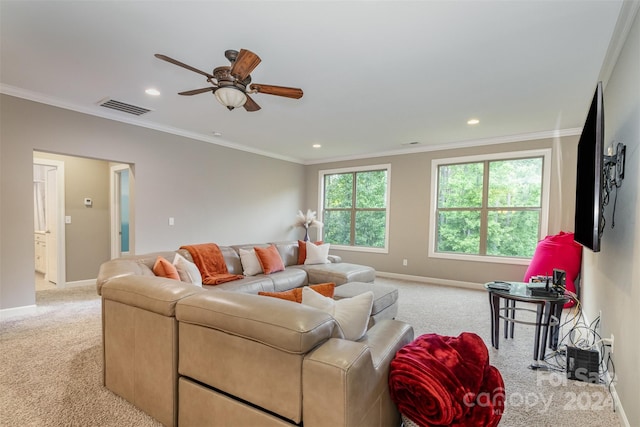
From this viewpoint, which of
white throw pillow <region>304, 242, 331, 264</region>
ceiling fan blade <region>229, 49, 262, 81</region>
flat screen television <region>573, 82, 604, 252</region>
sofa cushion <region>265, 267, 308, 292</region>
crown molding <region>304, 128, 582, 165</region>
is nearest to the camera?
flat screen television <region>573, 82, 604, 252</region>

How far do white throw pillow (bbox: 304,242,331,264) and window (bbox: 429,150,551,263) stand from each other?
226 cm

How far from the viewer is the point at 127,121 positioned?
14.5 ft

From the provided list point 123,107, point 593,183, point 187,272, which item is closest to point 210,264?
point 187,272

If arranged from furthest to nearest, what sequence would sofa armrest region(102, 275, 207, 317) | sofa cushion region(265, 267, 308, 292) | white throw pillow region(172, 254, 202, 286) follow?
sofa cushion region(265, 267, 308, 292), white throw pillow region(172, 254, 202, 286), sofa armrest region(102, 275, 207, 317)

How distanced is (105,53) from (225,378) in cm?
285

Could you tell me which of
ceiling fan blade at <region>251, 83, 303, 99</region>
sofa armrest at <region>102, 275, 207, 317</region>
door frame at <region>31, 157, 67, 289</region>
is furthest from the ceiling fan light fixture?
door frame at <region>31, 157, 67, 289</region>

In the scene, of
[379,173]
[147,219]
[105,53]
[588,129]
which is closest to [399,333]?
[588,129]

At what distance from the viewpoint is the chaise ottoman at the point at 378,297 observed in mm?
3021

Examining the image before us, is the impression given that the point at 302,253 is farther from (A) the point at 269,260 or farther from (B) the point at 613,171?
(B) the point at 613,171

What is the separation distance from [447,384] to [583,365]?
6.08 ft

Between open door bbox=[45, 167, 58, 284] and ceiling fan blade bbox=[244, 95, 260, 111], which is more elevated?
ceiling fan blade bbox=[244, 95, 260, 111]

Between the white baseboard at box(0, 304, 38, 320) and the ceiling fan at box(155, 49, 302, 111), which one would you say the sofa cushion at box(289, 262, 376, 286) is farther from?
the white baseboard at box(0, 304, 38, 320)

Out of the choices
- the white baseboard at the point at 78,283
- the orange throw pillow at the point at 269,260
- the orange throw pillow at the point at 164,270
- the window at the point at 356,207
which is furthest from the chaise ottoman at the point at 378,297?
the white baseboard at the point at 78,283

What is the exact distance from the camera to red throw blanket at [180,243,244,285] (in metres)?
3.56
